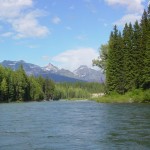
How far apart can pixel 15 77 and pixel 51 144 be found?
441ft

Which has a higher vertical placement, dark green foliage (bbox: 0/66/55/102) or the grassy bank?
dark green foliage (bbox: 0/66/55/102)

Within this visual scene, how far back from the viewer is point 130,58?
84.5m

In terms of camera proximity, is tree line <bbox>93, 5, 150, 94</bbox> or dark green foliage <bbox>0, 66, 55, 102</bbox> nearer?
tree line <bbox>93, 5, 150, 94</bbox>

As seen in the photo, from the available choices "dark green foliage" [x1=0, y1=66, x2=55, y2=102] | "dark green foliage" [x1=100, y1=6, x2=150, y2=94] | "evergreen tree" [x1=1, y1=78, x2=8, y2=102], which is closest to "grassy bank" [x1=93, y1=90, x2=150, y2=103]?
"dark green foliage" [x1=100, y1=6, x2=150, y2=94]

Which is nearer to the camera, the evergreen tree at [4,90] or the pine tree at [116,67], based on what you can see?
the pine tree at [116,67]

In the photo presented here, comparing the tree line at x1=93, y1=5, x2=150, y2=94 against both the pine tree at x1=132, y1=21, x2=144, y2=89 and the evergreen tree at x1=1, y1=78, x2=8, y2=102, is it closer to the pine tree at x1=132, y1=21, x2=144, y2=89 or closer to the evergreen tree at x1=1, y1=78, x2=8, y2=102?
the pine tree at x1=132, y1=21, x2=144, y2=89

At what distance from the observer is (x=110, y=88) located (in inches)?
3580

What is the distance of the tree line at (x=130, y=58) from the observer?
3100 inches

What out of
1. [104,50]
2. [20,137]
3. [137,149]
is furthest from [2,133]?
[104,50]

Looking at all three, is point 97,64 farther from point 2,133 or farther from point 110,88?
point 2,133

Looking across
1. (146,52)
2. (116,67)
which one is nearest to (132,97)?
(146,52)

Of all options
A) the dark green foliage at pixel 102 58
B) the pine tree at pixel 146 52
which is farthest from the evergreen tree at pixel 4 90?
the pine tree at pixel 146 52

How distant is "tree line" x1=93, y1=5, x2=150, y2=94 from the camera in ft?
258

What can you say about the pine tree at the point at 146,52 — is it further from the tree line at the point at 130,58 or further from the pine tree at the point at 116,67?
the pine tree at the point at 116,67
